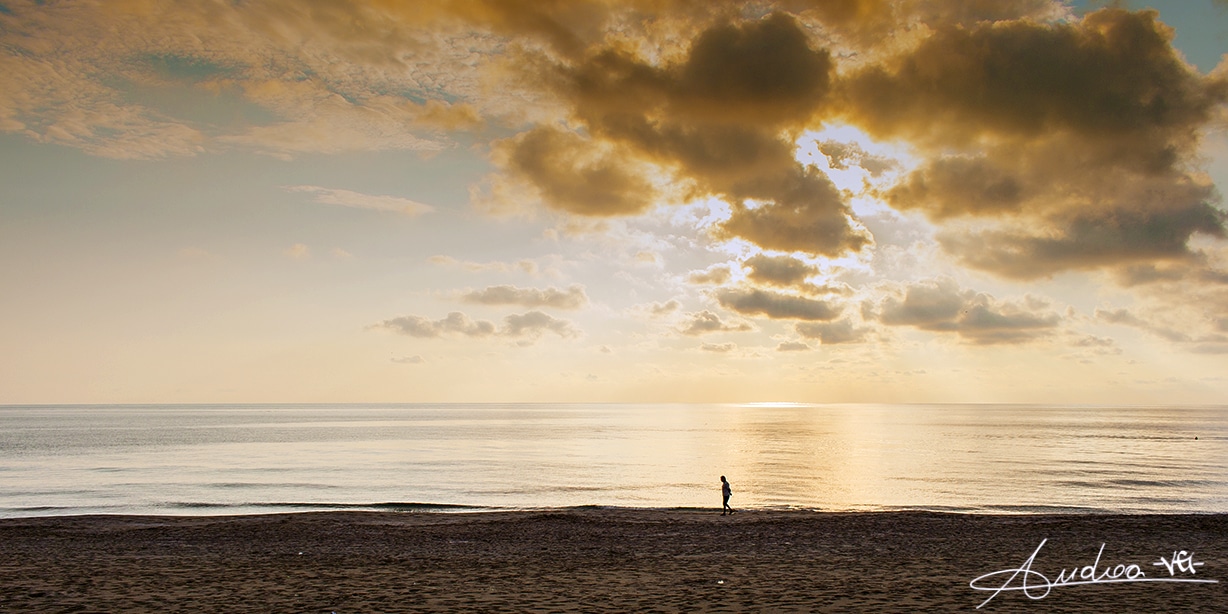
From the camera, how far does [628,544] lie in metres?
24.0

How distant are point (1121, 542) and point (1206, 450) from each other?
9226cm

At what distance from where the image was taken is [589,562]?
20656 millimetres

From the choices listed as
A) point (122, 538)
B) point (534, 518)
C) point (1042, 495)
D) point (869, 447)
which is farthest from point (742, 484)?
point (869, 447)

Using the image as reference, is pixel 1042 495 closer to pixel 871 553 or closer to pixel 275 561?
pixel 871 553
